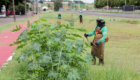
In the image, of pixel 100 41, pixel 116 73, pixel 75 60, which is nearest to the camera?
pixel 75 60

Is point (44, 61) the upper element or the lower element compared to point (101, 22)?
lower

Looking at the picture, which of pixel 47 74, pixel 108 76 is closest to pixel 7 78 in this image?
pixel 47 74

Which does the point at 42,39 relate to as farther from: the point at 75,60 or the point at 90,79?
the point at 90,79

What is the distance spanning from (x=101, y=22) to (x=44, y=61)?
2.88 m

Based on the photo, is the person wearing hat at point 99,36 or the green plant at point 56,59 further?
the person wearing hat at point 99,36

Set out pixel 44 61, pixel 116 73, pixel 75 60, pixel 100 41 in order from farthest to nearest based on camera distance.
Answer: pixel 100 41 < pixel 116 73 < pixel 75 60 < pixel 44 61

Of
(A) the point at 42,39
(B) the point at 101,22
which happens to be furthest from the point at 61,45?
(B) the point at 101,22

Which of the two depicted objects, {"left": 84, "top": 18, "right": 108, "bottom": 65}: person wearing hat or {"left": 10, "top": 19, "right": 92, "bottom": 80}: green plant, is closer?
{"left": 10, "top": 19, "right": 92, "bottom": 80}: green plant

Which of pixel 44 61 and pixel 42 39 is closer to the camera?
pixel 44 61

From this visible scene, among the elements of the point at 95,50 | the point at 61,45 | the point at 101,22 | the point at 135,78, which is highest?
the point at 101,22

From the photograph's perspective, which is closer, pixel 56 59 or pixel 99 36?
pixel 56 59

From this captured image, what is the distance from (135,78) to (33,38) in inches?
103

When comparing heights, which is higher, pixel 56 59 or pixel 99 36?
pixel 99 36

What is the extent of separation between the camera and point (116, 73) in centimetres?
486
